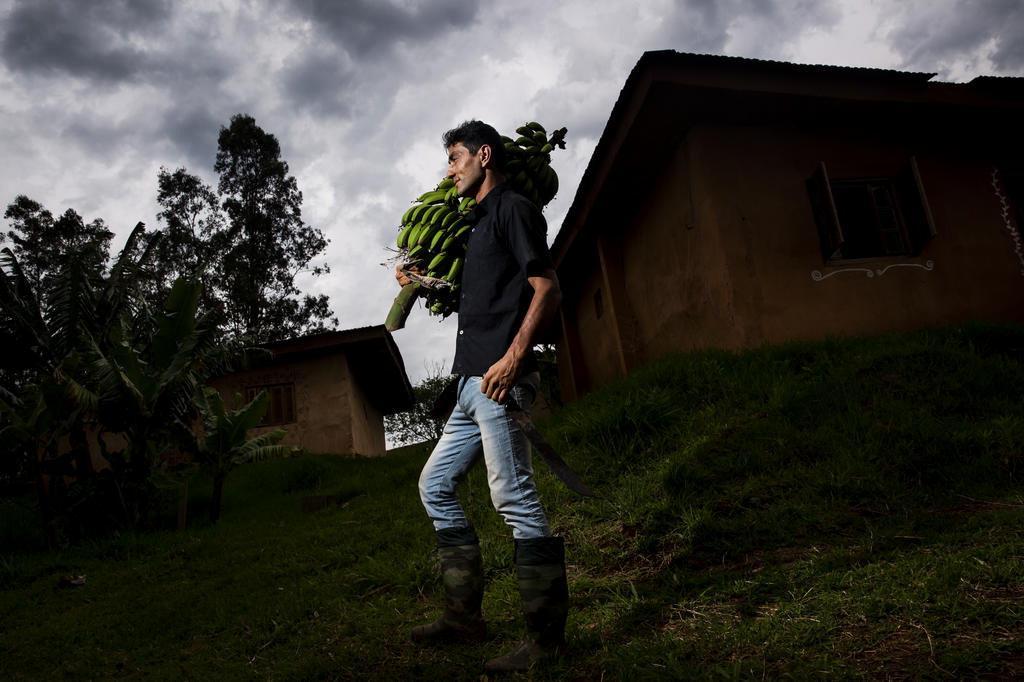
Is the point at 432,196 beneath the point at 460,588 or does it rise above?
above

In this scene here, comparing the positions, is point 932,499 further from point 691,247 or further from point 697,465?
point 691,247

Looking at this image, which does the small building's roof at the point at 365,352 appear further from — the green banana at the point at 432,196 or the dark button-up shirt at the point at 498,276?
the dark button-up shirt at the point at 498,276

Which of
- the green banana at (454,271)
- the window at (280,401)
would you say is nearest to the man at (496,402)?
the green banana at (454,271)

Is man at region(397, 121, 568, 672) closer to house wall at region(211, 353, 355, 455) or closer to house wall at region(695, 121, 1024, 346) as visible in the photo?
house wall at region(695, 121, 1024, 346)

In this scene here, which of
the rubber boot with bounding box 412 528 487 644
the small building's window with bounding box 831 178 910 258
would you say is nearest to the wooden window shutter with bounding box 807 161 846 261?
the small building's window with bounding box 831 178 910 258

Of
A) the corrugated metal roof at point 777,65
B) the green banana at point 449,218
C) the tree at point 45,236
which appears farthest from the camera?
the tree at point 45,236

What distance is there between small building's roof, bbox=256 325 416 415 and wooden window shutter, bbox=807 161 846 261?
7.27 meters

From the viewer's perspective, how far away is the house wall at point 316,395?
47.9ft

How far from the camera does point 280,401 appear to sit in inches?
584

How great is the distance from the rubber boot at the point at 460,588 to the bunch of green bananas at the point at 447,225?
3.09 ft

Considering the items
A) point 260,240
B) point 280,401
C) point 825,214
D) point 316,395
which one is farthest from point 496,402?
point 260,240

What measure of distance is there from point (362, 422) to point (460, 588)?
14.5 metres

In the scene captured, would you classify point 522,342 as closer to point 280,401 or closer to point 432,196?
point 432,196

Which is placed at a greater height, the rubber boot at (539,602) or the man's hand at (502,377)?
the man's hand at (502,377)
